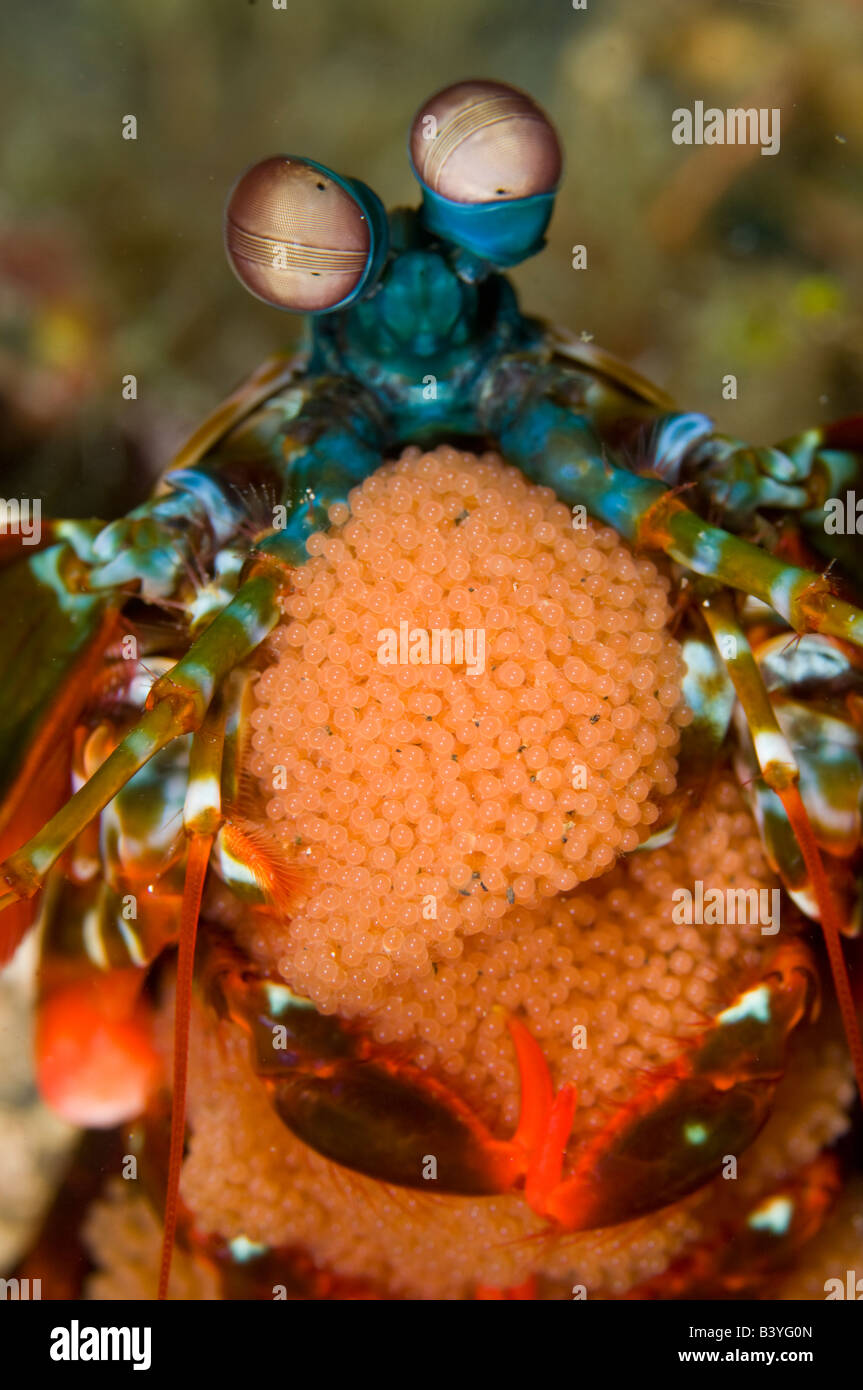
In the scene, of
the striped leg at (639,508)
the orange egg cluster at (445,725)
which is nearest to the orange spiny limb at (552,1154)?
the orange egg cluster at (445,725)

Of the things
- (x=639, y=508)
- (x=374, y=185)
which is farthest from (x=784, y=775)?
(x=374, y=185)

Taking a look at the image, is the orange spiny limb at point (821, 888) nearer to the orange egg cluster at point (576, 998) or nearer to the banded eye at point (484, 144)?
the orange egg cluster at point (576, 998)

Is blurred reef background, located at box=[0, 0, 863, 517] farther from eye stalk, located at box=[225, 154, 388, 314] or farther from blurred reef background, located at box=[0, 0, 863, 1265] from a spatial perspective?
eye stalk, located at box=[225, 154, 388, 314]

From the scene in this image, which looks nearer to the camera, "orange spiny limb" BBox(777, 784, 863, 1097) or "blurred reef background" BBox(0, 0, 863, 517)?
"orange spiny limb" BBox(777, 784, 863, 1097)

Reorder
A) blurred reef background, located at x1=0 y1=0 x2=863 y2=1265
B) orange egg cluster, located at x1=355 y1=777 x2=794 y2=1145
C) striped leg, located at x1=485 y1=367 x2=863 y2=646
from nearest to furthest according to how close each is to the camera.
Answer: striped leg, located at x1=485 y1=367 x2=863 y2=646 → orange egg cluster, located at x1=355 y1=777 x2=794 y2=1145 → blurred reef background, located at x1=0 y1=0 x2=863 y2=1265

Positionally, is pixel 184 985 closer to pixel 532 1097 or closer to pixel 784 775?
pixel 532 1097

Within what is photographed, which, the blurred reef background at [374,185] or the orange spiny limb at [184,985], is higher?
the blurred reef background at [374,185]

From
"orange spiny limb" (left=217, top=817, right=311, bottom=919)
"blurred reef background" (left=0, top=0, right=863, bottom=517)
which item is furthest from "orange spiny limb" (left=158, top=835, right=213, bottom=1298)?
"blurred reef background" (left=0, top=0, right=863, bottom=517)

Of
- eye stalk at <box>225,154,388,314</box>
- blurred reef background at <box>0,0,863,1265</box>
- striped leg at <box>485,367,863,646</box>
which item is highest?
blurred reef background at <box>0,0,863,1265</box>
